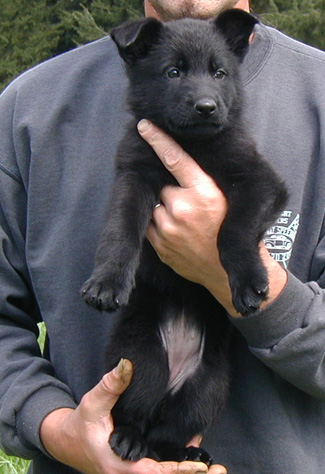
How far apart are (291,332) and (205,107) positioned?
0.66 metres

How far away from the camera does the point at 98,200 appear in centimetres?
246

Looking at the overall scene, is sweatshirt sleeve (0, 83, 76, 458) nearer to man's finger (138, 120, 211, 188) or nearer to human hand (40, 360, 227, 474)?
human hand (40, 360, 227, 474)

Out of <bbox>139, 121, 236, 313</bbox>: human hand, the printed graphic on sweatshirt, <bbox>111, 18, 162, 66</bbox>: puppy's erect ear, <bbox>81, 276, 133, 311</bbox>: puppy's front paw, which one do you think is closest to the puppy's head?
<bbox>111, 18, 162, 66</bbox>: puppy's erect ear

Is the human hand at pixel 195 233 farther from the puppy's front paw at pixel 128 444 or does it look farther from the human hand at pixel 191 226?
the puppy's front paw at pixel 128 444

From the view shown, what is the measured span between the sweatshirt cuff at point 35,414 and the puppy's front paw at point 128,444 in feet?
0.77

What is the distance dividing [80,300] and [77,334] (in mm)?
103

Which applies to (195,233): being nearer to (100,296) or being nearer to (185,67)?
(100,296)

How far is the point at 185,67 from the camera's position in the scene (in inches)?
94.3

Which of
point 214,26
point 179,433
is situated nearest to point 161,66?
point 214,26

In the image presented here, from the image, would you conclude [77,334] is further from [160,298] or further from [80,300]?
[160,298]

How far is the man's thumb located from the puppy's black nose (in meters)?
0.72

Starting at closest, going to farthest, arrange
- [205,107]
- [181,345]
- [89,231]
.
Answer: [205,107] < [181,345] < [89,231]

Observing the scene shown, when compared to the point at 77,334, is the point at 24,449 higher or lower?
lower

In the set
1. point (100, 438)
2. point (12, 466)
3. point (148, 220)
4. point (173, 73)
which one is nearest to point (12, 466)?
point (12, 466)
